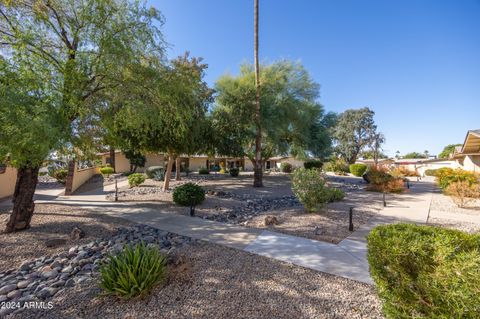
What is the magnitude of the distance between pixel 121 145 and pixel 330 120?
59.1ft

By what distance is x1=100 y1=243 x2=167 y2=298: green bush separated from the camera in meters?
3.23

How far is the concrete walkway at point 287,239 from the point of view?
412cm

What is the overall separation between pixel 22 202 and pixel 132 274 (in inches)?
211

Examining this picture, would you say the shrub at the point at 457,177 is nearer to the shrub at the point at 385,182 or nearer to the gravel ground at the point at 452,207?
the gravel ground at the point at 452,207

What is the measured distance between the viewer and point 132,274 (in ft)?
10.8

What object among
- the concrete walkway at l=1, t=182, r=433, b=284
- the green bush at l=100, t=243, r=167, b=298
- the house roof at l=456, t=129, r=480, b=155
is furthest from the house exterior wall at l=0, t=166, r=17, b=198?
the house roof at l=456, t=129, r=480, b=155

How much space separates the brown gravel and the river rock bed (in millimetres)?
357

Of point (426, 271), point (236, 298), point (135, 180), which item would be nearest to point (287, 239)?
point (236, 298)

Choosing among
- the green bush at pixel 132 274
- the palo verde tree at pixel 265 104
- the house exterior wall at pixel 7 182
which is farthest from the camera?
the palo verde tree at pixel 265 104

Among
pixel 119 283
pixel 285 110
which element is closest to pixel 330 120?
pixel 285 110

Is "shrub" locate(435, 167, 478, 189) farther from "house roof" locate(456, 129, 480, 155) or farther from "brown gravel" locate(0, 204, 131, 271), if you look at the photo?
"brown gravel" locate(0, 204, 131, 271)

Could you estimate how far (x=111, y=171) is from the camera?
941 inches

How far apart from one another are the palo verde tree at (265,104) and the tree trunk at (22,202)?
999cm

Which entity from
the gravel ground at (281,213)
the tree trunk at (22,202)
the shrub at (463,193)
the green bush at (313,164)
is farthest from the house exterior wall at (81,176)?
the green bush at (313,164)
